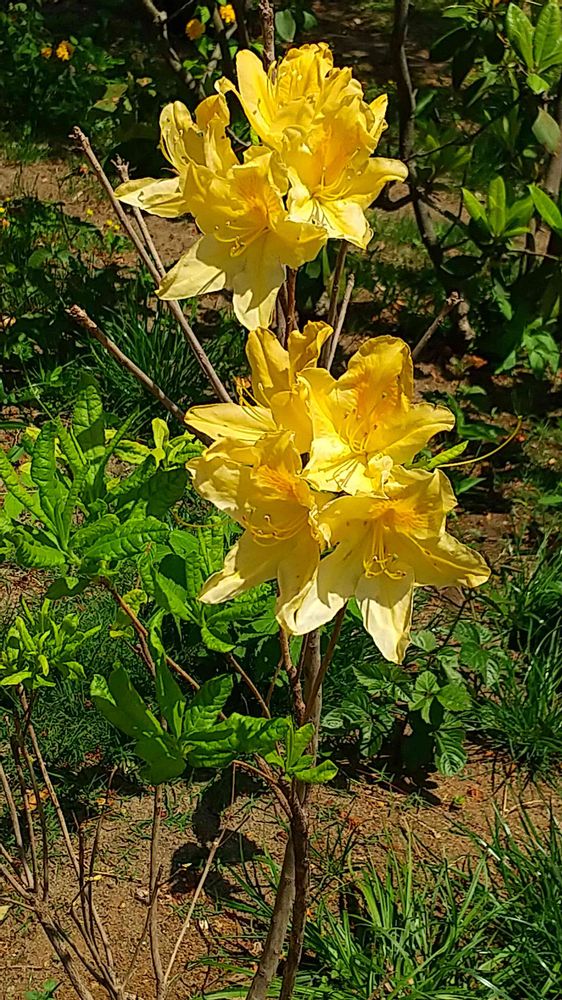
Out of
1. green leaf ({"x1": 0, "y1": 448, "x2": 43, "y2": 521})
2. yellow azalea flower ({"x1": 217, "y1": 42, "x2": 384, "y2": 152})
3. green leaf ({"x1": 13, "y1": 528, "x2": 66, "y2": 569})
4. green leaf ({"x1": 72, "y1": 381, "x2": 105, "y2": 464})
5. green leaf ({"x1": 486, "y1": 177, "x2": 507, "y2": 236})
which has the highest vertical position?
yellow azalea flower ({"x1": 217, "y1": 42, "x2": 384, "y2": 152})

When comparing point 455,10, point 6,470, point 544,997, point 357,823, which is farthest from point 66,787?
point 455,10

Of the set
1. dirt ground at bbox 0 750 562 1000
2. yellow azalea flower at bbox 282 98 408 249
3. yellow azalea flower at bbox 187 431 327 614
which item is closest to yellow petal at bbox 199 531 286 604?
yellow azalea flower at bbox 187 431 327 614

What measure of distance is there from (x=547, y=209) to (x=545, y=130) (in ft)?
0.87

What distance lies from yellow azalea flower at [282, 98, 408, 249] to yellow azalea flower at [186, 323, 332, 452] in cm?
13

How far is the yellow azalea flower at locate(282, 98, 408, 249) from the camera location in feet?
3.56

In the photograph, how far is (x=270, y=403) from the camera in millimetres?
1032

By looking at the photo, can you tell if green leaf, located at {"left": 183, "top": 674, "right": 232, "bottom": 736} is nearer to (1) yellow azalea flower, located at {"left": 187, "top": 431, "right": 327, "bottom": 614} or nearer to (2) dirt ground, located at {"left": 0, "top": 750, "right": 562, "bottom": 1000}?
(1) yellow azalea flower, located at {"left": 187, "top": 431, "right": 327, "bottom": 614}

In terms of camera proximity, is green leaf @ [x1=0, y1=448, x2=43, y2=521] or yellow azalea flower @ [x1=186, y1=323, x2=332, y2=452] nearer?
yellow azalea flower @ [x1=186, y1=323, x2=332, y2=452]

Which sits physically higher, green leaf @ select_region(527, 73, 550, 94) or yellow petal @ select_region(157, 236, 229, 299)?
yellow petal @ select_region(157, 236, 229, 299)

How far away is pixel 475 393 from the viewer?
361 centimetres

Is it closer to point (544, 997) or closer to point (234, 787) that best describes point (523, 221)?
point (234, 787)

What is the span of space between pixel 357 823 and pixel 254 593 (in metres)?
1.38

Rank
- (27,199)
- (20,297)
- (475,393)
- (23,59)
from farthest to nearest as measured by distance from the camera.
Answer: (23,59)
(27,199)
(20,297)
(475,393)

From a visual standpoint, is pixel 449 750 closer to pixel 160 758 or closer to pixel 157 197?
pixel 160 758
